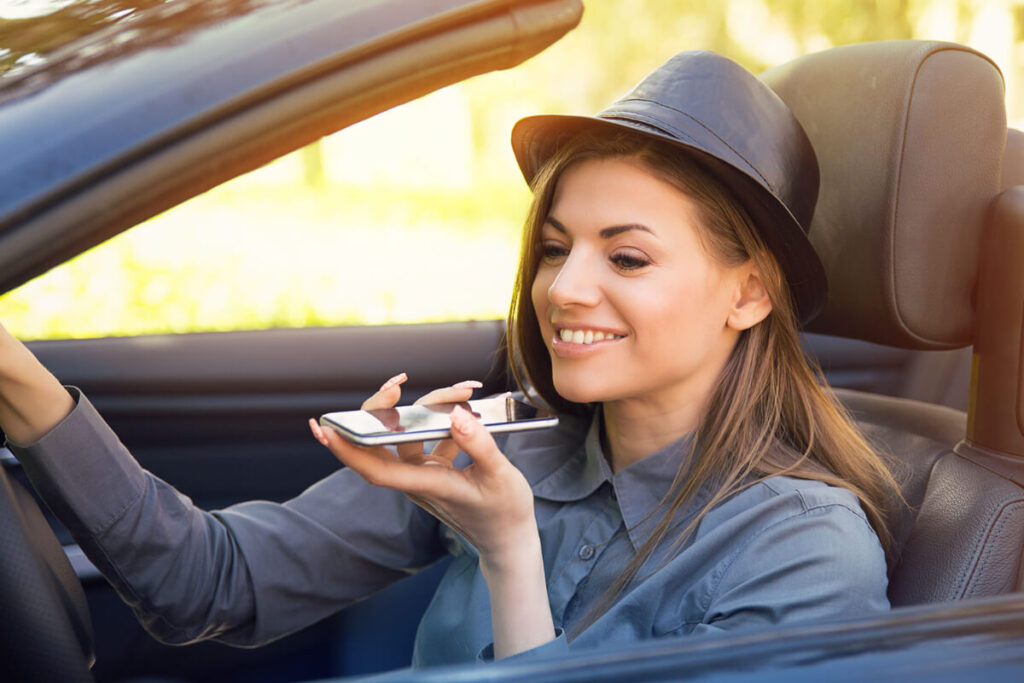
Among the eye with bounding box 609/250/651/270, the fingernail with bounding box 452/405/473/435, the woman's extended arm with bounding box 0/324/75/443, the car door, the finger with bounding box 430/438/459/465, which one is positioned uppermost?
the car door

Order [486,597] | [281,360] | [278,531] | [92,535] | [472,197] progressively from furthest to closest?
[472,197]
[281,360]
[278,531]
[486,597]
[92,535]

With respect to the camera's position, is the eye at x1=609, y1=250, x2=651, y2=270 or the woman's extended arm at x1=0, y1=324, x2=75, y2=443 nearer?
the woman's extended arm at x1=0, y1=324, x2=75, y2=443

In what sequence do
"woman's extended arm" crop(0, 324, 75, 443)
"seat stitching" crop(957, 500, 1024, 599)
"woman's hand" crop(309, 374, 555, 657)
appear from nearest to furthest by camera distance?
"woman's extended arm" crop(0, 324, 75, 443) < "woman's hand" crop(309, 374, 555, 657) < "seat stitching" crop(957, 500, 1024, 599)

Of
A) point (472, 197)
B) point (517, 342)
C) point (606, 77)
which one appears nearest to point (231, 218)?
point (472, 197)

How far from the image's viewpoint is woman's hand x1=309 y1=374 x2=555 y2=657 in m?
1.30

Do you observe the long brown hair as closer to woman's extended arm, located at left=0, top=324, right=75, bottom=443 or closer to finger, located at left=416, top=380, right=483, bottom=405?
finger, located at left=416, top=380, right=483, bottom=405

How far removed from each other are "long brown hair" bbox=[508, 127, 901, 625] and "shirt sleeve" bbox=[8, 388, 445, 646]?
1.58ft

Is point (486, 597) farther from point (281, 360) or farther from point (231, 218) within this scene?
point (231, 218)

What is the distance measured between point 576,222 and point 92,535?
0.85 m

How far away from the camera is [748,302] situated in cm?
167

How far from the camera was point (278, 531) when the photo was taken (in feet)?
5.71

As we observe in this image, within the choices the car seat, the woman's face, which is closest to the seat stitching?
the car seat

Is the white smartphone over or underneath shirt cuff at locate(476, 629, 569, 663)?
over

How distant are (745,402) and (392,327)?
121 cm
